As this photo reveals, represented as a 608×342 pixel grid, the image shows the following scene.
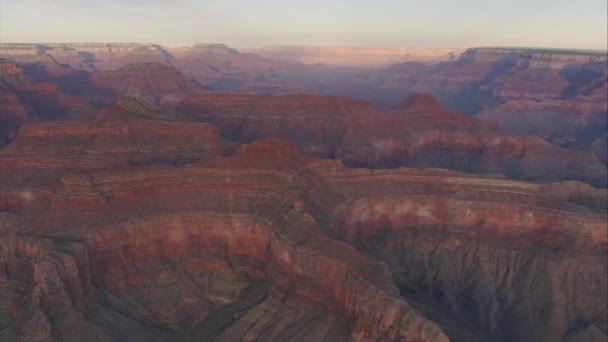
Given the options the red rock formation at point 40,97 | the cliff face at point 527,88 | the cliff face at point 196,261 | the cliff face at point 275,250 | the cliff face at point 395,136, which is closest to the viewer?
the cliff face at point 196,261

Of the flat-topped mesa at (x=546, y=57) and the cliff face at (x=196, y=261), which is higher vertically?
the flat-topped mesa at (x=546, y=57)

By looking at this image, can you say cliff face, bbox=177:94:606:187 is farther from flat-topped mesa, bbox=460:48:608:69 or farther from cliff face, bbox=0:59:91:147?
flat-topped mesa, bbox=460:48:608:69

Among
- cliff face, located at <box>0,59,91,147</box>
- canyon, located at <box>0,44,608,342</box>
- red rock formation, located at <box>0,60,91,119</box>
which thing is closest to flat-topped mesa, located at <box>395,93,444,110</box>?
canyon, located at <box>0,44,608,342</box>

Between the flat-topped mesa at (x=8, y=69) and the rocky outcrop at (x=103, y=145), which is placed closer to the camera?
the rocky outcrop at (x=103, y=145)

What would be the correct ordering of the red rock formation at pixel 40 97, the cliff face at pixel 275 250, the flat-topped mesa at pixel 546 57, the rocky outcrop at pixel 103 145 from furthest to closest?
the flat-topped mesa at pixel 546 57 < the red rock formation at pixel 40 97 < the rocky outcrop at pixel 103 145 < the cliff face at pixel 275 250

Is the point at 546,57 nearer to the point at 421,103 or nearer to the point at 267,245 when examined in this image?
the point at 421,103

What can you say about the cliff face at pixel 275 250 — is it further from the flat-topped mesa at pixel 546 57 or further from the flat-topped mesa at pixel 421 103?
the flat-topped mesa at pixel 546 57

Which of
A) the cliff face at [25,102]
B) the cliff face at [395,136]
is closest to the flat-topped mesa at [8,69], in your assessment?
the cliff face at [25,102]

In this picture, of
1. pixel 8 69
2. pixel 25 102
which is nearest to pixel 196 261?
pixel 25 102
